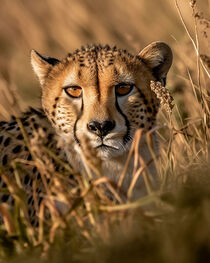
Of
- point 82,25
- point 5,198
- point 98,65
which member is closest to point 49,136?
point 5,198

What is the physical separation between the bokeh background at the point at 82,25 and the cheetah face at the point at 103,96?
14.0 ft

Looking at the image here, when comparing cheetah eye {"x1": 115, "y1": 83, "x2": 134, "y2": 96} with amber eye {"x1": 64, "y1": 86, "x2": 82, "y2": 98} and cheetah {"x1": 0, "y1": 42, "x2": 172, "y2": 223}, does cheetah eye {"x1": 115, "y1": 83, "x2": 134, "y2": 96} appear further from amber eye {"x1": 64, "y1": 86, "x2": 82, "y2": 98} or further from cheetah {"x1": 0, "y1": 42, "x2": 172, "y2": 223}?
amber eye {"x1": 64, "y1": 86, "x2": 82, "y2": 98}

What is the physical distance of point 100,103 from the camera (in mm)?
3461

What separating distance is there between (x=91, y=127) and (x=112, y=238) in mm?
1082

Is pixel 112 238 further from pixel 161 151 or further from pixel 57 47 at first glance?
pixel 57 47

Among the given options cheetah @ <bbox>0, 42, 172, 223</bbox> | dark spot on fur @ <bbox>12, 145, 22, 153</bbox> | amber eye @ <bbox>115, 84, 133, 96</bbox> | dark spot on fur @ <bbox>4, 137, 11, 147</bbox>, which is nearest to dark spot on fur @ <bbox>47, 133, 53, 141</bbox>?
cheetah @ <bbox>0, 42, 172, 223</bbox>

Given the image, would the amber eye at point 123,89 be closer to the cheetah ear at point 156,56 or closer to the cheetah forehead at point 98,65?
the cheetah forehead at point 98,65

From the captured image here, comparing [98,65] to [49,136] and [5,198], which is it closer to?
[49,136]

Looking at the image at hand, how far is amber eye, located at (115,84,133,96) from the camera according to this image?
3588mm

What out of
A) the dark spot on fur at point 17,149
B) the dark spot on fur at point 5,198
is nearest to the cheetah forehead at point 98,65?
the dark spot on fur at point 17,149

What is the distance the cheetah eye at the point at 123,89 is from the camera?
3.59 meters

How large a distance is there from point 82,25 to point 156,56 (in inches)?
215

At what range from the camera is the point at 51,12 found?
10.4 metres

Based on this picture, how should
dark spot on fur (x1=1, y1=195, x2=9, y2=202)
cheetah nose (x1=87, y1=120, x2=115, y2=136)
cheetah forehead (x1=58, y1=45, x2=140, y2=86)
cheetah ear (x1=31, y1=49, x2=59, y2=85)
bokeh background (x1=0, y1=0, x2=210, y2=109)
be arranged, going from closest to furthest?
cheetah nose (x1=87, y1=120, x2=115, y2=136)
cheetah forehead (x1=58, y1=45, x2=140, y2=86)
dark spot on fur (x1=1, y1=195, x2=9, y2=202)
cheetah ear (x1=31, y1=49, x2=59, y2=85)
bokeh background (x1=0, y1=0, x2=210, y2=109)
